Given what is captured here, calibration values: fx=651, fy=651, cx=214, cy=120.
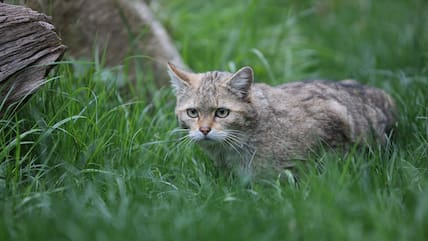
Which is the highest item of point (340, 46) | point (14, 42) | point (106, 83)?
point (14, 42)

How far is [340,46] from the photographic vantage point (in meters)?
8.25

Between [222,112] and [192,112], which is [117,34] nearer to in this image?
[192,112]

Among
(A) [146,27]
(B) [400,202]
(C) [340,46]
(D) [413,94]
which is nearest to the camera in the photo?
(B) [400,202]

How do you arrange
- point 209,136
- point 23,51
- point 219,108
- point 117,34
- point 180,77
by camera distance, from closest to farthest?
point 23,51
point 209,136
point 219,108
point 180,77
point 117,34

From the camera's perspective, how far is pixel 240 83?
473 cm

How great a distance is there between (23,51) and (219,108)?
1.41 metres

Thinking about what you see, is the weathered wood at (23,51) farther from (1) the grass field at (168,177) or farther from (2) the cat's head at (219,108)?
(2) the cat's head at (219,108)

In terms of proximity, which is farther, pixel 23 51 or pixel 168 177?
pixel 168 177

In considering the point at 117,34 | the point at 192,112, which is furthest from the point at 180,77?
the point at 117,34

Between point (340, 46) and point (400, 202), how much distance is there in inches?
188

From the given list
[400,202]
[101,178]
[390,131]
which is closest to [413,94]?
[390,131]

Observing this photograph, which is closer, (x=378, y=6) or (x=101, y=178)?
(x=101, y=178)

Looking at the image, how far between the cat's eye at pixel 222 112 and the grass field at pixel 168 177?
433 mm

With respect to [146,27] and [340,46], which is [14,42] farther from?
[340,46]
